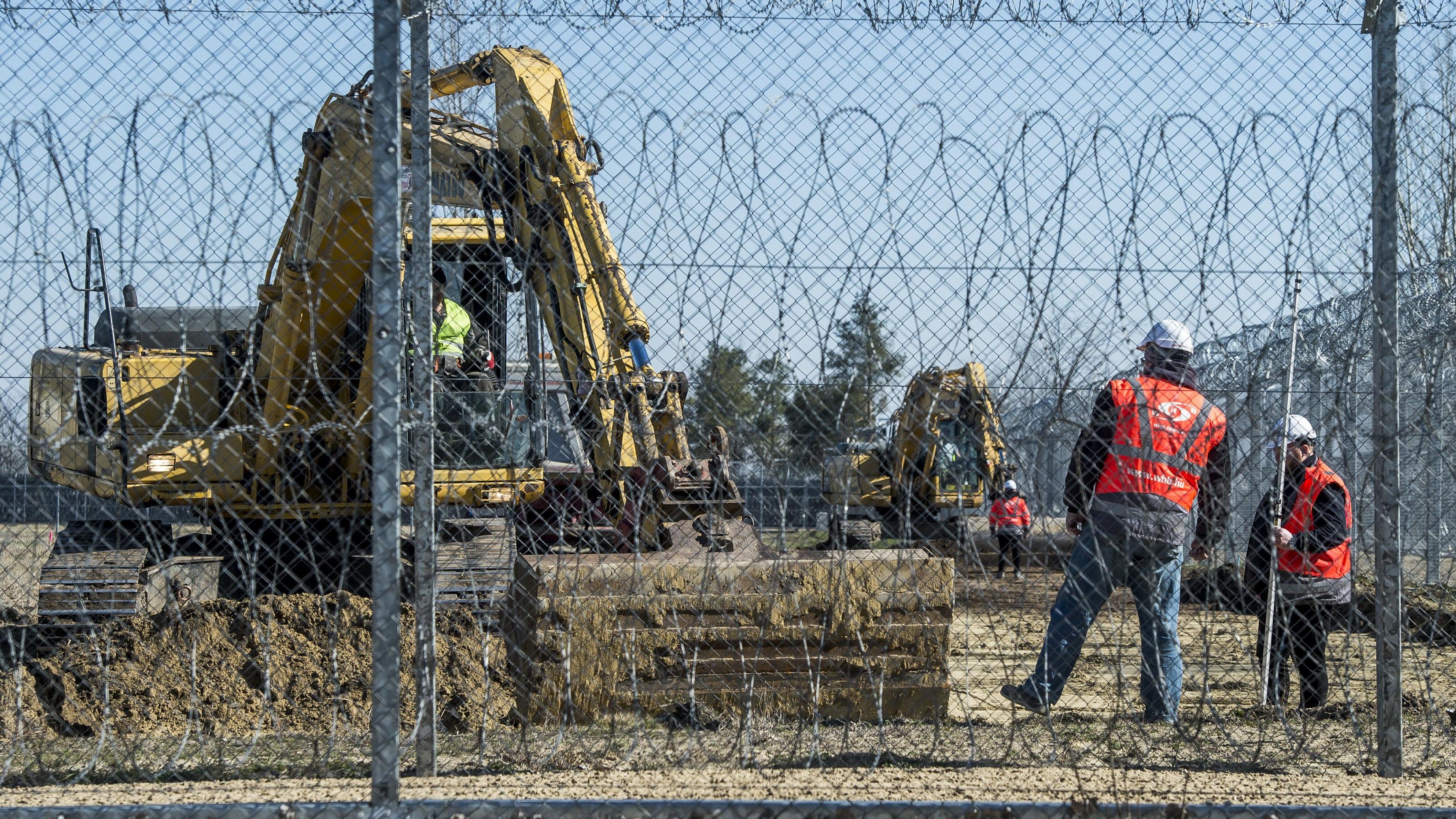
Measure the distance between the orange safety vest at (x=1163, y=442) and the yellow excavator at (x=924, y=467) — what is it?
502 millimetres

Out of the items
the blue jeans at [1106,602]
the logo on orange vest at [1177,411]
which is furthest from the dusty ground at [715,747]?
the logo on orange vest at [1177,411]

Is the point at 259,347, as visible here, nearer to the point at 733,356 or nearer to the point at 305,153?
the point at 305,153

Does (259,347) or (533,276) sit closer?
(533,276)

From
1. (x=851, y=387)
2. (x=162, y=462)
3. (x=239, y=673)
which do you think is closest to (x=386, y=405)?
(x=851, y=387)

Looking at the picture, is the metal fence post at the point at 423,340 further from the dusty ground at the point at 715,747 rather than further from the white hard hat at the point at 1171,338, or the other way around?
the white hard hat at the point at 1171,338

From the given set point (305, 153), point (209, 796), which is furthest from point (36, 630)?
point (209, 796)

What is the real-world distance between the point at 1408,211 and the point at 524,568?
9.87m

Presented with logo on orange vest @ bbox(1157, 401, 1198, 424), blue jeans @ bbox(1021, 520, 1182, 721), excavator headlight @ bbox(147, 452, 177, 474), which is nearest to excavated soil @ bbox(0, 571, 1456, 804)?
blue jeans @ bbox(1021, 520, 1182, 721)

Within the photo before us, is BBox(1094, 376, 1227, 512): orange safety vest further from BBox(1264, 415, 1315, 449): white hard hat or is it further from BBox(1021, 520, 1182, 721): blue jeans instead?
BBox(1264, 415, 1315, 449): white hard hat

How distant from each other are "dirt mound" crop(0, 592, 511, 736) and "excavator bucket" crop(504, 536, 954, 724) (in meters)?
1.24

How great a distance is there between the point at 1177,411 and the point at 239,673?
17.5 feet

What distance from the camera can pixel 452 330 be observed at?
798 centimetres

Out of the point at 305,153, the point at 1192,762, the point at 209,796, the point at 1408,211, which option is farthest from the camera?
the point at 1408,211

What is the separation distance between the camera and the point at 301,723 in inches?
271
